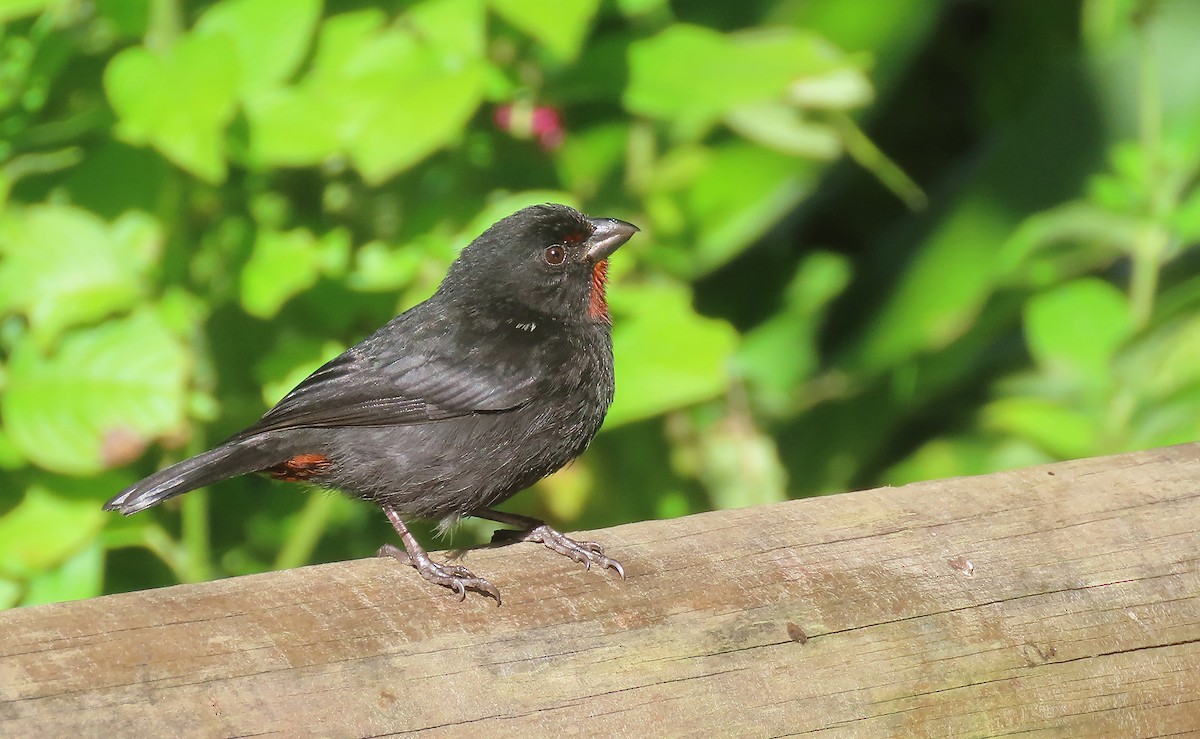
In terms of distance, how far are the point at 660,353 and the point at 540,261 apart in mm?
392

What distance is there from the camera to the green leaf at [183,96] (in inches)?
125

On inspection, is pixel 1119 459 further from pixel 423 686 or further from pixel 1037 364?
pixel 1037 364

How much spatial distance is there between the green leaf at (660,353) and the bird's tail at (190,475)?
3.33 feet

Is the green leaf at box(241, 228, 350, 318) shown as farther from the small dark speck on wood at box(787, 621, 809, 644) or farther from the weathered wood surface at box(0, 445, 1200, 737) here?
the small dark speck on wood at box(787, 621, 809, 644)

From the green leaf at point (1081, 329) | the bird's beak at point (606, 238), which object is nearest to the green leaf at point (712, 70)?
the bird's beak at point (606, 238)

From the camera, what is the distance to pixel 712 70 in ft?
12.6

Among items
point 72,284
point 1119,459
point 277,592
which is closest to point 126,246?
point 72,284

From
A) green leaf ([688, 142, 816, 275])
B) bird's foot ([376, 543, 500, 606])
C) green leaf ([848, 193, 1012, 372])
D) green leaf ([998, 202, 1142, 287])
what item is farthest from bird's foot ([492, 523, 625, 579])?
green leaf ([848, 193, 1012, 372])

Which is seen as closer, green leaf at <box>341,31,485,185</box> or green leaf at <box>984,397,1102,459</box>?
green leaf at <box>341,31,485,185</box>

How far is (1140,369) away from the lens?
428cm

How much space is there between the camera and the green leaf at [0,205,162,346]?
11.5 feet

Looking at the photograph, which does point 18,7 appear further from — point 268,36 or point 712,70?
point 712,70

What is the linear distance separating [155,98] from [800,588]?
5.83 feet

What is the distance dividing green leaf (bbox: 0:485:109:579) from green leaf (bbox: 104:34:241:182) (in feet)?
2.99
